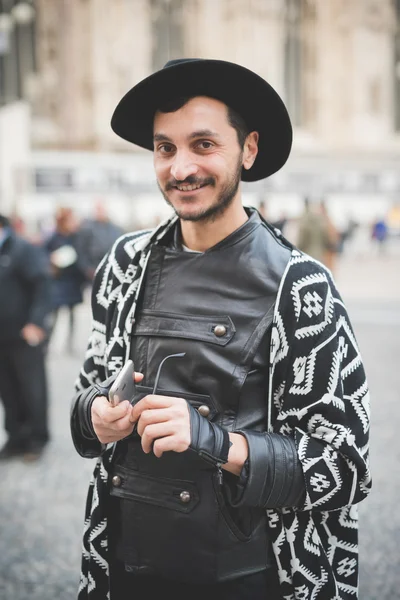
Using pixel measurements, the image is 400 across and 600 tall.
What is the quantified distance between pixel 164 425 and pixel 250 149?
68 cm

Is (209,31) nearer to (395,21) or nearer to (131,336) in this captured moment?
(395,21)

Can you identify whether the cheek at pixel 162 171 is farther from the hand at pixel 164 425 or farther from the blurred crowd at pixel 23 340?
the blurred crowd at pixel 23 340

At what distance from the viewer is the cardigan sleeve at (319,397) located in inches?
56.5

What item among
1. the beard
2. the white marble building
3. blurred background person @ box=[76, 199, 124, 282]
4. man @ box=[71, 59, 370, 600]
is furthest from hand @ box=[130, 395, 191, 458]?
the white marble building

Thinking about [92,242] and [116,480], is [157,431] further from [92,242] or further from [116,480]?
[92,242]

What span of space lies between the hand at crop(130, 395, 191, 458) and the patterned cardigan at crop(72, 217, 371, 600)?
27 centimetres

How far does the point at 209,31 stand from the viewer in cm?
2748

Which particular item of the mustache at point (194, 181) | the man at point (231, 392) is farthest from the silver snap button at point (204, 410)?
the mustache at point (194, 181)

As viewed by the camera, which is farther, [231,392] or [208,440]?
[231,392]

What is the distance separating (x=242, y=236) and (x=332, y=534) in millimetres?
691

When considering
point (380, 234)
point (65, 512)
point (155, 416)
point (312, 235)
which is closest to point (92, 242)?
point (312, 235)

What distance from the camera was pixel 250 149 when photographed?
5.28ft

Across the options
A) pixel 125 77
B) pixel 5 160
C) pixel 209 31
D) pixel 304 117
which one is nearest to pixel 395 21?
pixel 304 117

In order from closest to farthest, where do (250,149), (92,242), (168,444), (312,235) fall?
(168,444), (250,149), (92,242), (312,235)
